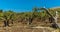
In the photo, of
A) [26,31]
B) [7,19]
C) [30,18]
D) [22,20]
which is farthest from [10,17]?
[26,31]

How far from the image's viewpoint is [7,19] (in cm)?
3541

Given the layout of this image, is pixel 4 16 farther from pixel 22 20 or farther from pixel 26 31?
pixel 26 31

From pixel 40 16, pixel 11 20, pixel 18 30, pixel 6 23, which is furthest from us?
pixel 40 16

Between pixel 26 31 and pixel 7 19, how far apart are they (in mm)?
16361

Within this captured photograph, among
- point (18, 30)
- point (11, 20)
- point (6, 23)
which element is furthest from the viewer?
point (11, 20)

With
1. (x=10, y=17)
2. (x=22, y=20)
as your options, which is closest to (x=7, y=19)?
(x=10, y=17)

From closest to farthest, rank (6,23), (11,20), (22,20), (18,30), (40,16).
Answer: (18,30)
(6,23)
(11,20)
(40,16)
(22,20)

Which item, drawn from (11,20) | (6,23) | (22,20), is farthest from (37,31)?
(22,20)

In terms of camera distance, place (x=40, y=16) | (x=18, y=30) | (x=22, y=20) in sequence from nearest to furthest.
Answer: (x=18, y=30) → (x=40, y=16) → (x=22, y=20)

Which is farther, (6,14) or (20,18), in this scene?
(20,18)

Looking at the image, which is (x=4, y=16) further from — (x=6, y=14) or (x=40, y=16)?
(x=40, y=16)

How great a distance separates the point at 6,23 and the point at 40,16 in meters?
9.62

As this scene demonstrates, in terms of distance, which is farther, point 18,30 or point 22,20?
point 22,20

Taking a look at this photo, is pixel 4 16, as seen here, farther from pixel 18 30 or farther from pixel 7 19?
pixel 18 30
